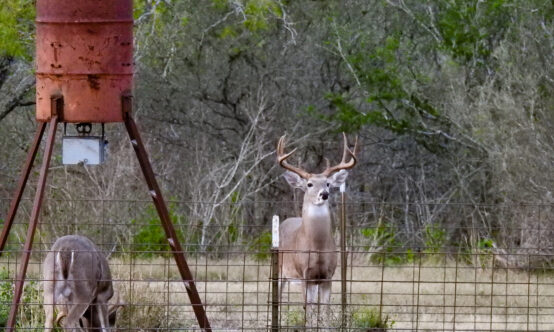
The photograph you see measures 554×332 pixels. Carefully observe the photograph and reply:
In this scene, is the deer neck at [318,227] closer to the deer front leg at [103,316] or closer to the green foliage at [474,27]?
the deer front leg at [103,316]

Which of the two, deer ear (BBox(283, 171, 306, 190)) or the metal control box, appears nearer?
the metal control box

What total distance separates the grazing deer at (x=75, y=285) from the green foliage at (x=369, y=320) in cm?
184

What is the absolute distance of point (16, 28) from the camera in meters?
13.5

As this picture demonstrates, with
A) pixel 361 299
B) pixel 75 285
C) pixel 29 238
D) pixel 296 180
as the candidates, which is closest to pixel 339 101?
pixel 296 180

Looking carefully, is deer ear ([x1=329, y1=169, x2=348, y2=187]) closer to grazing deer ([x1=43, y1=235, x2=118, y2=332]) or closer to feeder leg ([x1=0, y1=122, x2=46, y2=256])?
grazing deer ([x1=43, y1=235, x2=118, y2=332])

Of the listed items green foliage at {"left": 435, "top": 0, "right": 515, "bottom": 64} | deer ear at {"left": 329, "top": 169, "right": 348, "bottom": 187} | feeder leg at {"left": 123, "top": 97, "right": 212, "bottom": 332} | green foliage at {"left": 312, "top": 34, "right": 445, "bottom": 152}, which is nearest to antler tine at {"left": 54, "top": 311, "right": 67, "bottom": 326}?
feeder leg at {"left": 123, "top": 97, "right": 212, "bottom": 332}

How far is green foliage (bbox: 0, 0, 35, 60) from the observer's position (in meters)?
Answer: 13.3

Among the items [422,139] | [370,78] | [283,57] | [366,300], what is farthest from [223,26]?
[366,300]

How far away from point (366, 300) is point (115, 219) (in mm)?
3499

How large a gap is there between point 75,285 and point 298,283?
283 cm

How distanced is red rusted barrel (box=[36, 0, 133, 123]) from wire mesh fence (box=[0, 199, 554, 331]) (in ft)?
3.65

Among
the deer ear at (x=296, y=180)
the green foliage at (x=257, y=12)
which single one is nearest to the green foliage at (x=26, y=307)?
the deer ear at (x=296, y=180)

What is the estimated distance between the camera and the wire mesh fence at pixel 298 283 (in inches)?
320

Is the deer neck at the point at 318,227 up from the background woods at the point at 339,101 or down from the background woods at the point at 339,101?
down
